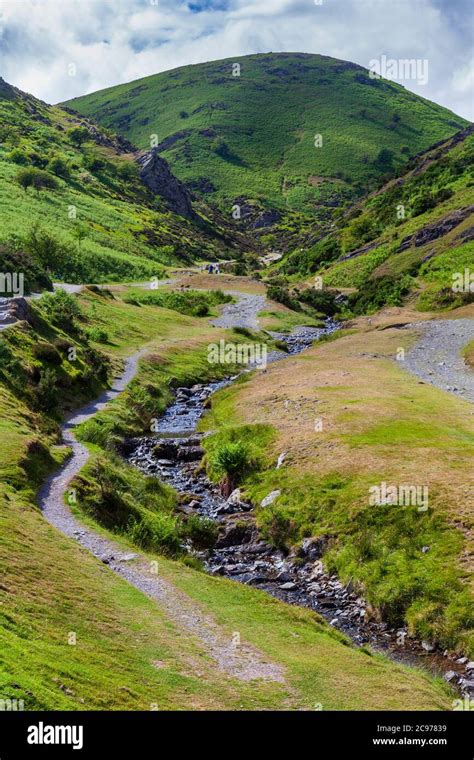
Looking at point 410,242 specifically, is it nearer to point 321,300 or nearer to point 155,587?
point 321,300

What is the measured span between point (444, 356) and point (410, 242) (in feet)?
191

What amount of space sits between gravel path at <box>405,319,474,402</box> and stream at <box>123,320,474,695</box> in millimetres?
22148

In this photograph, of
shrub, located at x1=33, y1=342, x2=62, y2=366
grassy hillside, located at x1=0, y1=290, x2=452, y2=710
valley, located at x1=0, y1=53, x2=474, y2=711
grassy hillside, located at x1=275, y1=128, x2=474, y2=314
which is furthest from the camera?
grassy hillside, located at x1=275, y1=128, x2=474, y2=314

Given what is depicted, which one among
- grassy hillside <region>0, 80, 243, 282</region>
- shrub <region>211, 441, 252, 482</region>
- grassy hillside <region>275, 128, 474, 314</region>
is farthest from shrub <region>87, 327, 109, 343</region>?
grassy hillside <region>275, 128, 474, 314</region>

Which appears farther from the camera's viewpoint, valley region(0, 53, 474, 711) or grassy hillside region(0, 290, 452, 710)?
valley region(0, 53, 474, 711)

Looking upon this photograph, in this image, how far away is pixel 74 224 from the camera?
432 ft

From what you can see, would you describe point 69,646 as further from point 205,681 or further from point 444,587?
point 444,587

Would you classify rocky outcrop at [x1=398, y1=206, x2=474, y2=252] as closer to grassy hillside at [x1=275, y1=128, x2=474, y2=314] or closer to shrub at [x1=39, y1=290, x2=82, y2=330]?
grassy hillside at [x1=275, y1=128, x2=474, y2=314]

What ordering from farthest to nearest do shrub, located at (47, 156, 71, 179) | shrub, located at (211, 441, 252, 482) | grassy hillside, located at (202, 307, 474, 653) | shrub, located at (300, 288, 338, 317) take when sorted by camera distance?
shrub, located at (47, 156, 71, 179)
shrub, located at (300, 288, 338, 317)
shrub, located at (211, 441, 252, 482)
grassy hillside, located at (202, 307, 474, 653)

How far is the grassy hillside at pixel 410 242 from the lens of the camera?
312ft

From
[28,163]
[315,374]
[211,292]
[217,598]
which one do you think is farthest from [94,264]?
[217,598]

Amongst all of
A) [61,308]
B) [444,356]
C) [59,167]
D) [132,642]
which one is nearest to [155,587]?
[132,642]

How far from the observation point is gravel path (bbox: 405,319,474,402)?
53031 millimetres
